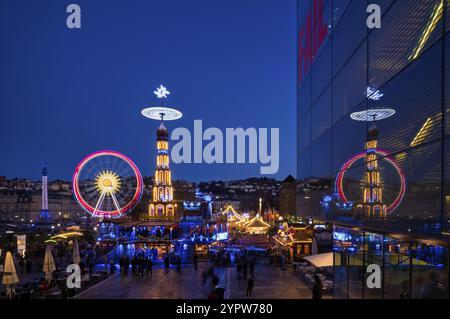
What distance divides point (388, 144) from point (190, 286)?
12259 millimetres

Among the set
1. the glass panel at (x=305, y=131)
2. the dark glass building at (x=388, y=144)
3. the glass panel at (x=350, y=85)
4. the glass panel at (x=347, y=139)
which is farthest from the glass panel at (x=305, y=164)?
the glass panel at (x=350, y=85)

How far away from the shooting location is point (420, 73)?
650cm

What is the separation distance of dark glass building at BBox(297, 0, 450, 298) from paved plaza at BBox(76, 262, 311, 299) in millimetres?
4433

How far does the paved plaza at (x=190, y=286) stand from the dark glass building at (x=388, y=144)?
14.5 ft

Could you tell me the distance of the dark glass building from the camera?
5867 millimetres

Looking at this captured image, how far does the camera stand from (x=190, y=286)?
1683cm

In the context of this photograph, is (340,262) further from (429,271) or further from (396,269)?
(429,271)

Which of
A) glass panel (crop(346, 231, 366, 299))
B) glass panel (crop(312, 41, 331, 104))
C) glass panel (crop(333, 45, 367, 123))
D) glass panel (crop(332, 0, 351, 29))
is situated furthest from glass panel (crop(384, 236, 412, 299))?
glass panel (crop(312, 41, 331, 104))

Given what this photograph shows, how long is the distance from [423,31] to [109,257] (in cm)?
2546

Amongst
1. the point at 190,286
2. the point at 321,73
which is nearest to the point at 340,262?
the point at 190,286

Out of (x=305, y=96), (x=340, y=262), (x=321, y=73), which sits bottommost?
(x=340, y=262)

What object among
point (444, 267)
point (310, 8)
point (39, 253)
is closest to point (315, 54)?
point (310, 8)

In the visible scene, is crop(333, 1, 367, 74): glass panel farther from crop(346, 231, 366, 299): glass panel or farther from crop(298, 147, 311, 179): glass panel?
crop(298, 147, 311, 179): glass panel
